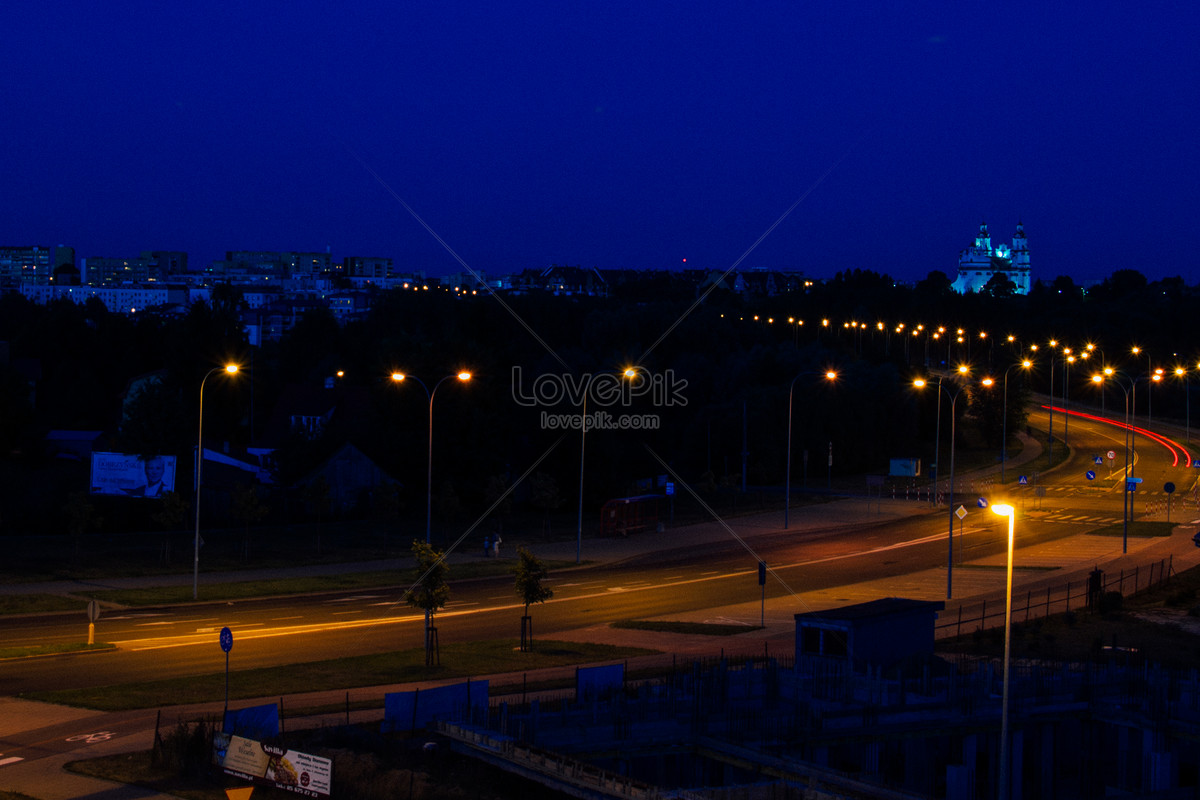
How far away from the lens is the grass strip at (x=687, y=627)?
29969 mm

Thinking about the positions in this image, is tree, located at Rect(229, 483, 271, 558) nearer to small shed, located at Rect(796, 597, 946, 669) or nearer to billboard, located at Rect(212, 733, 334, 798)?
small shed, located at Rect(796, 597, 946, 669)

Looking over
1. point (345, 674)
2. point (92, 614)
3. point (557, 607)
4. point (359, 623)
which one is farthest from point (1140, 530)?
point (92, 614)

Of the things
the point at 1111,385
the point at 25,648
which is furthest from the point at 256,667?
the point at 1111,385

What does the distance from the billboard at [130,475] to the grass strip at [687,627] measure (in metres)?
23.6

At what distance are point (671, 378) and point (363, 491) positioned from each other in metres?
31.7

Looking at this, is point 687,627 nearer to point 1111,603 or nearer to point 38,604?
point 1111,603

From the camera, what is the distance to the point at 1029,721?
74.1ft

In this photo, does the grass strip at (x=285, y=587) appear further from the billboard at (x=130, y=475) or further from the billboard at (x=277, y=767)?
the billboard at (x=277, y=767)

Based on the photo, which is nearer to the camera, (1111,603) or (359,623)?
(359,623)

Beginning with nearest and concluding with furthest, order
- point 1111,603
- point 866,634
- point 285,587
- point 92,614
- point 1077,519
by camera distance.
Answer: point 866,634, point 92,614, point 1111,603, point 285,587, point 1077,519

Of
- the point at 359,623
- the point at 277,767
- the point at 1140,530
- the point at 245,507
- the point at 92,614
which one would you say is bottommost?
the point at 359,623

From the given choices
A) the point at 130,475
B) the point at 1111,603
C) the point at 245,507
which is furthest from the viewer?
the point at 130,475

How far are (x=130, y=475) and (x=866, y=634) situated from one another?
1292 inches

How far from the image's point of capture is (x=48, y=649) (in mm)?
25797
